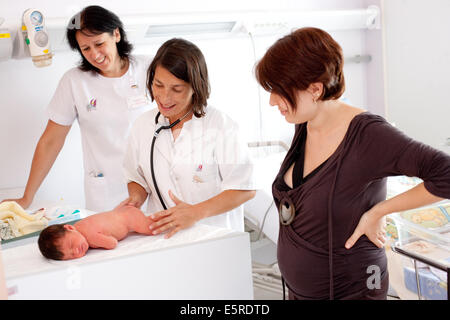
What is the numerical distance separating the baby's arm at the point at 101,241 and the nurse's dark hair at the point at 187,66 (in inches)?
14.7

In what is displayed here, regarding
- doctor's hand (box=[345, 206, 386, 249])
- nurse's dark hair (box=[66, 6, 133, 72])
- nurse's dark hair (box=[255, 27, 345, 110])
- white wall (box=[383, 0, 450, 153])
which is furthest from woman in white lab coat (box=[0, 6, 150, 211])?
white wall (box=[383, 0, 450, 153])

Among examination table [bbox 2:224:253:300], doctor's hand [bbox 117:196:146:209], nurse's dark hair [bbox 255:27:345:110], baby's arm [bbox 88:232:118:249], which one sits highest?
nurse's dark hair [bbox 255:27:345:110]

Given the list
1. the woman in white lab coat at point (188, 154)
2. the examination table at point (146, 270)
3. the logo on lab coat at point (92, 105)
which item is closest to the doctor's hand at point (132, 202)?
the woman in white lab coat at point (188, 154)

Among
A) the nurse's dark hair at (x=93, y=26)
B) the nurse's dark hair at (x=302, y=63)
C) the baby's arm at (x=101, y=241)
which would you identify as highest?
the nurse's dark hair at (x=93, y=26)

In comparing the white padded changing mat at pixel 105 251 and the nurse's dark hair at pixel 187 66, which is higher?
the nurse's dark hair at pixel 187 66

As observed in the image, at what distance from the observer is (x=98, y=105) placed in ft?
3.88

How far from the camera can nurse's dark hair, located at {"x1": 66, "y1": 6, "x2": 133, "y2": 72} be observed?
3.67 feet

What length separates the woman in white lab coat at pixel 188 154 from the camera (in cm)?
113

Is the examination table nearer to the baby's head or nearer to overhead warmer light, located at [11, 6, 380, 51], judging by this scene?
the baby's head

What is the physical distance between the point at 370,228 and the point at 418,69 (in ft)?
2.19

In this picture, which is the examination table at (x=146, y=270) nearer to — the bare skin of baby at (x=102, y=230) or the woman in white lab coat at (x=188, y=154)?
the bare skin of baby at (x=102, y=230)

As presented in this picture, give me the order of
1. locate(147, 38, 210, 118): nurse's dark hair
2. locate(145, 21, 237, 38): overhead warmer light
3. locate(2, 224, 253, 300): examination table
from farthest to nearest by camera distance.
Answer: locate(145, 21, 237, 38): overhead warmer light
locate(147, 38, 210, 118): nurse's dark hair
locate(2, 224, 253, 300): examination table

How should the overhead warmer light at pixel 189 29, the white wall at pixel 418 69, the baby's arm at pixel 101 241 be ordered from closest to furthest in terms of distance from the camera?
the baby's arm at pixel 101 241, the overhead warmer light at pixel 189 29, the white wall at pixel 418 69

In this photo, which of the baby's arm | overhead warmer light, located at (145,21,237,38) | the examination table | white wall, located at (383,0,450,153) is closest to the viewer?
the examination table
